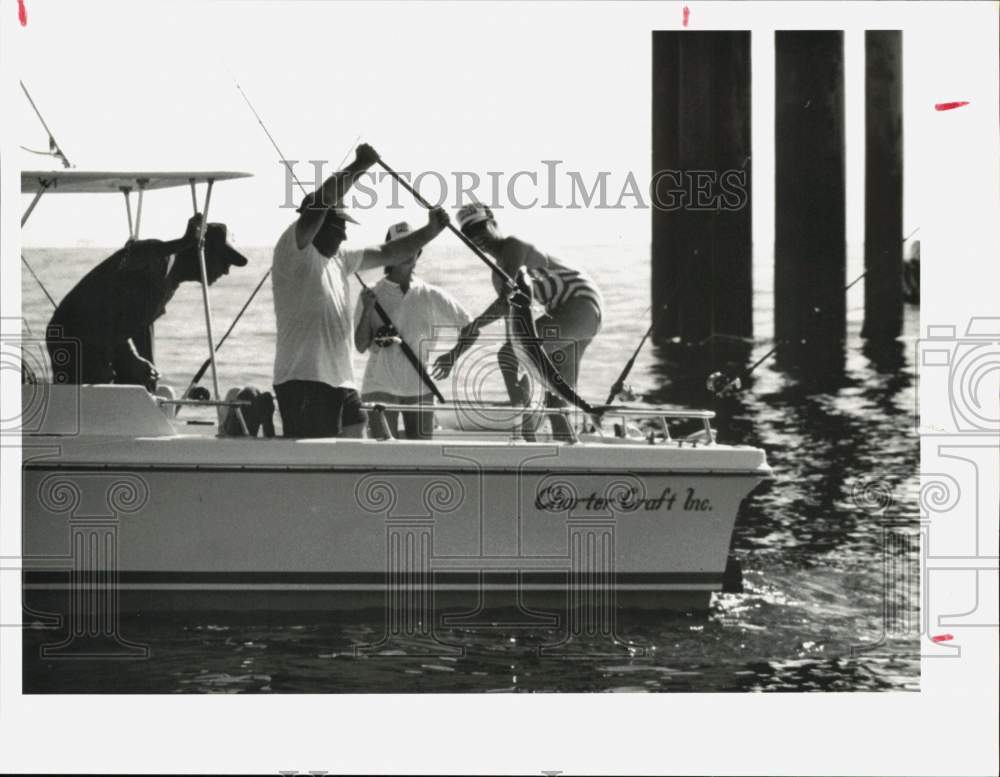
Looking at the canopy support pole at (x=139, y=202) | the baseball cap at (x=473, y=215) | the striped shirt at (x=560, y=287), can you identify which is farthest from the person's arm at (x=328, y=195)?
the striped shirt at (x=560, y=287)

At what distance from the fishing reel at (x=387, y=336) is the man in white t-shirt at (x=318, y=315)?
14 centimetres

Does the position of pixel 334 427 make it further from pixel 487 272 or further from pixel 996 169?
pixel 996 169

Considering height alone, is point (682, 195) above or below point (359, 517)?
above

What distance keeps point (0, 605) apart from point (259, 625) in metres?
0.96

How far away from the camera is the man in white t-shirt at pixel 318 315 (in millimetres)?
5270

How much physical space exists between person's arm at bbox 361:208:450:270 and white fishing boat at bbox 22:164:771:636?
40cm

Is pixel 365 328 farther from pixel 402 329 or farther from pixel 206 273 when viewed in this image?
pixel 206 273

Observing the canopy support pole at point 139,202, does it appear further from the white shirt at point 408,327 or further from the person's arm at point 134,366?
the white shirt at point 408,327

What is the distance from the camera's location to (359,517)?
17.8ft

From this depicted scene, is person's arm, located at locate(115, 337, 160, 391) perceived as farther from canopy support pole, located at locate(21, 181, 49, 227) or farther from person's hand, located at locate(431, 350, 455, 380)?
person's hand, located at locate(431, 350, 455, 380)

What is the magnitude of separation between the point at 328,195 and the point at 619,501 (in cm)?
119

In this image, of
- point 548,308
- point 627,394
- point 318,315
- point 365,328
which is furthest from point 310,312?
point 627,394

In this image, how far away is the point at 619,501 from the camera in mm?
5527

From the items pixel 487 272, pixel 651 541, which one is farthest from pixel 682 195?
pixel 651 541
